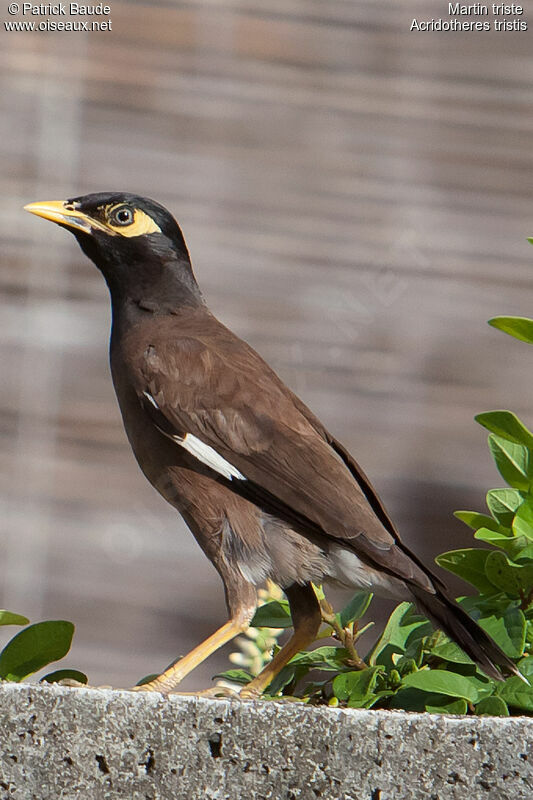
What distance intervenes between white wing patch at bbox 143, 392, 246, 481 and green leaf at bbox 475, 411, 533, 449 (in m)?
0.47

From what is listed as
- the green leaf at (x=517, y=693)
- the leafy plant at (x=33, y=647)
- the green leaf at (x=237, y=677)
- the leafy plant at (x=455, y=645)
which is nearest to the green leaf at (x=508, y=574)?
the leafy plant at (x=455, y=645)

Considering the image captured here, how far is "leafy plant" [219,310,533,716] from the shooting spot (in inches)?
64.4

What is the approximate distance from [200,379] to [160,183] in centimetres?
179

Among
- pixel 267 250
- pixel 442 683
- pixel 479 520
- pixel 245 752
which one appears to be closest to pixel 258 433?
pixel 479 520

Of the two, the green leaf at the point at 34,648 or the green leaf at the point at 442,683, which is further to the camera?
the green leaf at the point at 34,648

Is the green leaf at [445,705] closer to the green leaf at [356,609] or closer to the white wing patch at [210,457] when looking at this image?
the green leaf at [356,609]

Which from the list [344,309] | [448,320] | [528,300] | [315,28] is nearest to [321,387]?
[344,309]

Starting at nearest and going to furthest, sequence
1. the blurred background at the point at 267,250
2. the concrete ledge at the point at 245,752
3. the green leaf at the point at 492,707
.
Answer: the concrete ledge at the point at 245,752 → the green leaf at the point at 492,707 → the blurred background at the point at 267,250

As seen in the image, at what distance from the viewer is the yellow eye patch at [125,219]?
210 cm

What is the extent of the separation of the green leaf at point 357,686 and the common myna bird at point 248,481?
0.48 ft

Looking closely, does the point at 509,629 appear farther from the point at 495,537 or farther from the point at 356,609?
the point at 356,609

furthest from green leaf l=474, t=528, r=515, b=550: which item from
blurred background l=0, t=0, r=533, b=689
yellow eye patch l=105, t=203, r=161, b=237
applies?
blurred background l=0, t=0, r=533, b=689

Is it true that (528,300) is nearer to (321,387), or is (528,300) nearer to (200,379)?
(321,387)

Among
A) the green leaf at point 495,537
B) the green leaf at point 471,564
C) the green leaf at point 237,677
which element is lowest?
the green leaf at point 237,677
